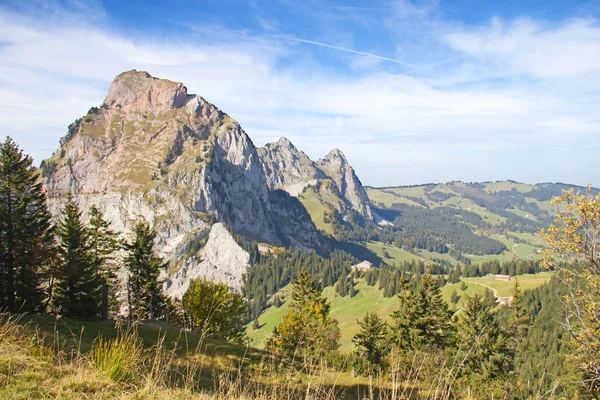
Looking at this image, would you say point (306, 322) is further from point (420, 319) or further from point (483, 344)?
point (483, 344)

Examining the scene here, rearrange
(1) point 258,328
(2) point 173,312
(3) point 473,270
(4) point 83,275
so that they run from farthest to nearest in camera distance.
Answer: (3) point 473,270 < (1) point 258,328 < (2) point 173,312 < (4) point 83,275

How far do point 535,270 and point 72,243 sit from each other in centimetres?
21052

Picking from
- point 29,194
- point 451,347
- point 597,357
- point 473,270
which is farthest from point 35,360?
point 473,270

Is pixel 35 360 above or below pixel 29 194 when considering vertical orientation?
below

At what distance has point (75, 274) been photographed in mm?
34625

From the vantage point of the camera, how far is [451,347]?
45125 mm

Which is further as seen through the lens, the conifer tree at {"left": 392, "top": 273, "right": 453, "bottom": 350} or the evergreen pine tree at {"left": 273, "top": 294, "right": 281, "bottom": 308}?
the evergreen pine tree at {"left": 273, "top": 294, "right": 281, "bottom": 308}

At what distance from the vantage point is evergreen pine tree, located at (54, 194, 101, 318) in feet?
115

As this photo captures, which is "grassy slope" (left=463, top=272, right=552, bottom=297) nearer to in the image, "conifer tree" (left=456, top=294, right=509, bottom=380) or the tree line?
"conifer tree" (left=456, top=294, right=509, bottom=380)

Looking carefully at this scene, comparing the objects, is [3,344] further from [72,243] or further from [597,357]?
[72,243]

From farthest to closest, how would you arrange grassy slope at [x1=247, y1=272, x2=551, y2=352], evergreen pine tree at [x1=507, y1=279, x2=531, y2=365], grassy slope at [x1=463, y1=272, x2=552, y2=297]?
1. grassy slope at [x1=247, y1=272, x2=551, y2=352]
2. grassy slope at [x1=463, y1=272, x2=552, y2=297]
3. evergreen pine tree at [x1=507, y1=279, x2=531, y2=365]

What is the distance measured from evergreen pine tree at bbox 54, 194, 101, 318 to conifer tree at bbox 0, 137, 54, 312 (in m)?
2.12

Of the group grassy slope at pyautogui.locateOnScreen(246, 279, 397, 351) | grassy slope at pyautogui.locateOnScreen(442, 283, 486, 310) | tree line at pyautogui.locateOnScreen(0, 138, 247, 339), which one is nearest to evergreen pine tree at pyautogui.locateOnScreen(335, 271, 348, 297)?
grassy slope at pyautogui.locateOnScreen(246, 279, 397, 351)

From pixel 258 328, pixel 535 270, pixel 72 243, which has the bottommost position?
pixel 258 328
